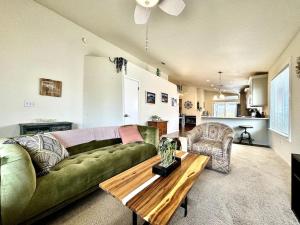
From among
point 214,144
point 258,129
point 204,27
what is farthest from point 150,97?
point 258,129

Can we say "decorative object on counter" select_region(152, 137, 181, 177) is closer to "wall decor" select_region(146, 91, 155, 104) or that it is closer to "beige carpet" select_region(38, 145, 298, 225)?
"beige carpet" select_region(38, 145, 298, 225)

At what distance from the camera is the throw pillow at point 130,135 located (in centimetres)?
281

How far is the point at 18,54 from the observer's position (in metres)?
2.51

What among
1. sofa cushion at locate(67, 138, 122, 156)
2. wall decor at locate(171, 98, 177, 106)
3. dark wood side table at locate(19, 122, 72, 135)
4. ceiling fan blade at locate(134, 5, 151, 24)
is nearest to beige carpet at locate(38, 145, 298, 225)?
sofa cushion at locate(67, 138, 122, 156)

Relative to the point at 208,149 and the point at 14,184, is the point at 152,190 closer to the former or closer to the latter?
the point at 14,184

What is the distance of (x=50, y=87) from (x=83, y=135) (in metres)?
1.32

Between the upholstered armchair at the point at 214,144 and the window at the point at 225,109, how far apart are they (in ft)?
Answer: 28.8

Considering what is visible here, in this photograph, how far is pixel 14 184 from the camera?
1.10 m

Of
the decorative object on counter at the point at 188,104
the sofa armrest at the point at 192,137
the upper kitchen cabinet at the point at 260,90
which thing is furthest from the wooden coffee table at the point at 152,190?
the decorative object on counter at the point at 188,104

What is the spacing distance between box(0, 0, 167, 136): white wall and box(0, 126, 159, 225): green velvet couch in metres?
1.29

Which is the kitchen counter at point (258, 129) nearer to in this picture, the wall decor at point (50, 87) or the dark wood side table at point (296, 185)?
the dark wood side table at point (296, 185)

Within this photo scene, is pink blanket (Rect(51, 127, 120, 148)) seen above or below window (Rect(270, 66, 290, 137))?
below

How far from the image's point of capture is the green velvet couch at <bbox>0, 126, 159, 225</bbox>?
1098mm

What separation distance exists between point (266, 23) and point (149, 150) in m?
3.10
